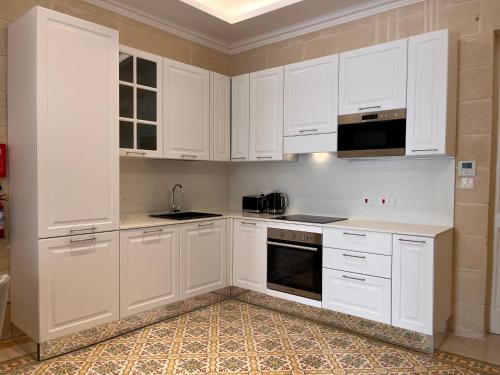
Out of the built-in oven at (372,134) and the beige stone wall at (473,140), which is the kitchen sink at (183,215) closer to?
the built-in oven at (372,134)

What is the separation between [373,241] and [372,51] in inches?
60.5

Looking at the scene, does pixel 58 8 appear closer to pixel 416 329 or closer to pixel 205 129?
pixel 205 129

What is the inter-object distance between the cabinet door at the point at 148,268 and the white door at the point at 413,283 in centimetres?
182

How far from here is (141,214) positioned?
12.2 feet

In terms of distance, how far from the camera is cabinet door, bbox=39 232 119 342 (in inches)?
100

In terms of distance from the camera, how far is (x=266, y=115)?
3.85 metres

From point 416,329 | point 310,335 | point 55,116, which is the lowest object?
point 310,335

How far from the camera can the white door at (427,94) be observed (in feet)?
9.17

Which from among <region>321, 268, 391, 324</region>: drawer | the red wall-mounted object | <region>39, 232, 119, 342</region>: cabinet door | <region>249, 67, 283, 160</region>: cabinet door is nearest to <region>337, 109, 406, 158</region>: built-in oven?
<region>249, 67, 283, 160</region>: cabinet door

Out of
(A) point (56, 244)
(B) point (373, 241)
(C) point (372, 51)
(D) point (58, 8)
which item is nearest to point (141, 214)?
(A) point (56, 244)

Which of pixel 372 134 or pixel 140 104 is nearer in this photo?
pixel 372 134

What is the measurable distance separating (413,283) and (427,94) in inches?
55.2

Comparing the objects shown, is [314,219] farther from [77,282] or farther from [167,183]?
[77,282]

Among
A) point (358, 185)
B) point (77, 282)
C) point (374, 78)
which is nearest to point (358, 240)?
point (358, 185)
